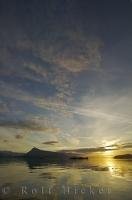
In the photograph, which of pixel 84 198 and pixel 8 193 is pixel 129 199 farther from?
pixel 8 193

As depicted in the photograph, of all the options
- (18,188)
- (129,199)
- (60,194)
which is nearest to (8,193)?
(18,188)

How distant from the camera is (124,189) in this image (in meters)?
31.1

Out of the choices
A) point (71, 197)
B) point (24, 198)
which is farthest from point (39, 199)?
point (71, 197)

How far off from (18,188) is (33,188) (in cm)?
190

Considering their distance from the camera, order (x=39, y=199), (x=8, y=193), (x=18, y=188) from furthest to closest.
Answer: (x=18, y=188) < (x=8, y=193) < (x=39, y=199)

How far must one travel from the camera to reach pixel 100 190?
100 ft

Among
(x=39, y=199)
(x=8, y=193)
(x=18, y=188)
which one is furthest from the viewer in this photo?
(x=18, y=188)

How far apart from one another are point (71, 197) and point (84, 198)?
1429mm

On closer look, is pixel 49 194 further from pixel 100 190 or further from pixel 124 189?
pixel 124 189

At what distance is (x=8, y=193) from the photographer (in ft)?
89.2

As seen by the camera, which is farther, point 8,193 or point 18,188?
point 18,188

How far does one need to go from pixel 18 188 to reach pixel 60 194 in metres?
6.23

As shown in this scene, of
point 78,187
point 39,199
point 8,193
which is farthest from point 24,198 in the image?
point 78,187

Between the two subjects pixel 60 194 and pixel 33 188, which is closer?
pixel 60 194
